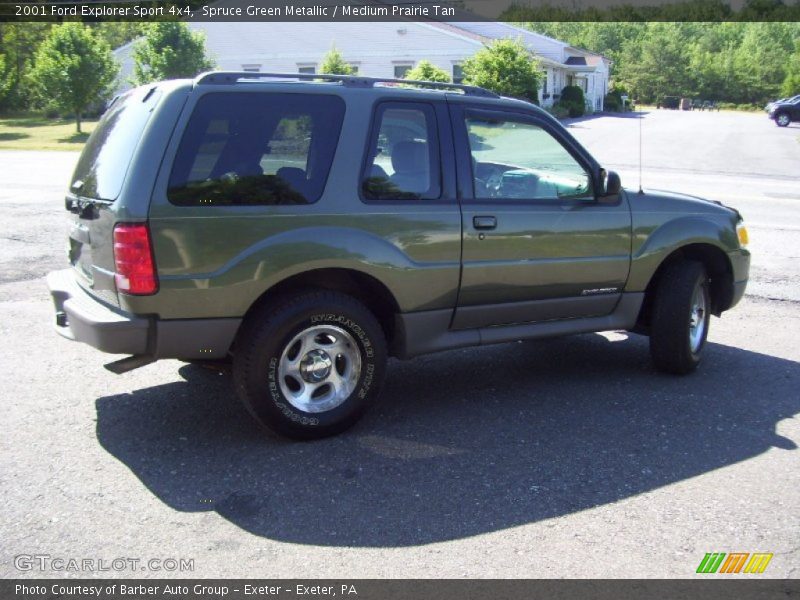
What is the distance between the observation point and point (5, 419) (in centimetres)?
475

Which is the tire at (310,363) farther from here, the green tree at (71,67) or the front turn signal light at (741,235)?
the green tree at (71,67)

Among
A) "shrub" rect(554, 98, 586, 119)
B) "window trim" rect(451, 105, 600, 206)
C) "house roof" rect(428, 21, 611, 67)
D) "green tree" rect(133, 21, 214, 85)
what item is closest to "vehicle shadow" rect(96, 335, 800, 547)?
"window trim" rect(451, 105, 600, 206)

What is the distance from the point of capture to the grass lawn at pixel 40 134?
101ft

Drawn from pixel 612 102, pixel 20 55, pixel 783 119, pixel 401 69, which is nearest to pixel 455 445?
pixel 401 69

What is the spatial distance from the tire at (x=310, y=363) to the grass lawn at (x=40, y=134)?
2777 cm

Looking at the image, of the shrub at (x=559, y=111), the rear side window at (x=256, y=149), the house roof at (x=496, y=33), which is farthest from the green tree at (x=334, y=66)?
the rear side window at (x=256, y=149)

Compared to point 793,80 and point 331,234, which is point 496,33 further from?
point 331,234

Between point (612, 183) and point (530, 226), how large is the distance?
67 centimetres

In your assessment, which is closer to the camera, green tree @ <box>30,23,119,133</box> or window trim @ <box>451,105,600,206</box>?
window trim @ <box>451,105,600,206</box>

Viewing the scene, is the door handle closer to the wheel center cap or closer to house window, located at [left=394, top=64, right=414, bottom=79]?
the wheel center cap

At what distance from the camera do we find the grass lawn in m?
30.8

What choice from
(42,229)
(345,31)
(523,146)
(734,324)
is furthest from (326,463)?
(345,31)

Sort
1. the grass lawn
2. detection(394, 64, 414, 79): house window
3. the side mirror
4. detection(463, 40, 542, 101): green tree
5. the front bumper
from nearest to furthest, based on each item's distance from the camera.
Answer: the side mirror < the front bumper < the grass lawn < detection(463, 40, 542, 101): green tree < detection(394, 64, 414, 79): house window

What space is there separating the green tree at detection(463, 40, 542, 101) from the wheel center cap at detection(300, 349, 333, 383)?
31328 millimetres
